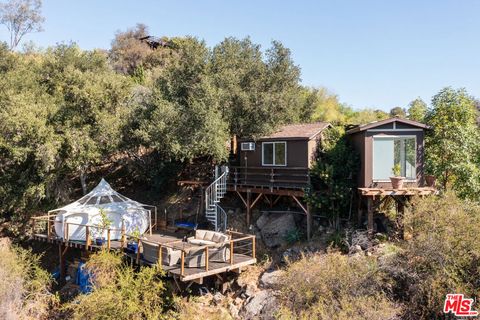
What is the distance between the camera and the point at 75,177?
73.8ft

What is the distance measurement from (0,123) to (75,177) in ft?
21.2

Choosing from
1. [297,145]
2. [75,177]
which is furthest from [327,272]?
[75,177]

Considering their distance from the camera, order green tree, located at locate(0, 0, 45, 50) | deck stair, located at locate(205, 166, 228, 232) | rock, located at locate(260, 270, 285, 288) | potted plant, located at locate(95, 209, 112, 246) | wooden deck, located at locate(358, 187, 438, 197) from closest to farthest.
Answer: rock, located at locate(260, 270, 285, 288), wooden deck, located at locate(358, 187, 438, 197), potted plant, located at locate(95, 209, 112, 246), deck stair, located at locate(205, 166, 228, 232), green tree, located at locate(0, 0, 45, 50)

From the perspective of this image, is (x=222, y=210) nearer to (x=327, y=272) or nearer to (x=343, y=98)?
(x=327, y=272)

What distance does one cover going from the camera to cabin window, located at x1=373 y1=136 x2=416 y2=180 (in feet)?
46.9

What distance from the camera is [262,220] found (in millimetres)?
16781

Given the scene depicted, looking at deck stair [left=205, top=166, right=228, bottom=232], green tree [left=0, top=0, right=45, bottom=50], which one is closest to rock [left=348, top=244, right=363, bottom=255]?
deck stair [left=205, top=166, right=228, bottom=232]

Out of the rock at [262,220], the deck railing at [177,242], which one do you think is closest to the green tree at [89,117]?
the deck railing at [177,242]

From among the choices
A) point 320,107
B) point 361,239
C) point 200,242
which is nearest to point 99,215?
point 200,242

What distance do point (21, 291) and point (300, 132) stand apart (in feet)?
40.1

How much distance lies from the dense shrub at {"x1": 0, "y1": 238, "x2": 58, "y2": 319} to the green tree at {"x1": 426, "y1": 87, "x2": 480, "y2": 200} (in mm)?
15849

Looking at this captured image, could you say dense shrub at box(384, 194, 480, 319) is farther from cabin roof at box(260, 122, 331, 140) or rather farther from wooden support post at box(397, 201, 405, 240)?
cabin roof at box(260, 122, 331, 140)

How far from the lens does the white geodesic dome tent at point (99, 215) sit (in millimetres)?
15684

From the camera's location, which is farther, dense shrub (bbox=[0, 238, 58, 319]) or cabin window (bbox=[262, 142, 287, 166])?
cabin window (bbox=[262, 142, 287, 166])
